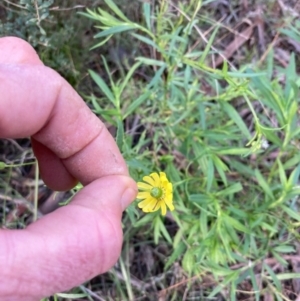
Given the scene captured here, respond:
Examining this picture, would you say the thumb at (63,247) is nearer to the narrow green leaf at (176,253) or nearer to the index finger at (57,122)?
the index finger at (57,122)

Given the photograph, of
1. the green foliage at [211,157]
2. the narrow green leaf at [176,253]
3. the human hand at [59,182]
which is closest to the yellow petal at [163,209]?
the green foliage at [211,157]

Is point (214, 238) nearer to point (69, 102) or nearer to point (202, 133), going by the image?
point (202, 133)

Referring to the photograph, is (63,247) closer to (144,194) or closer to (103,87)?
(144,194)

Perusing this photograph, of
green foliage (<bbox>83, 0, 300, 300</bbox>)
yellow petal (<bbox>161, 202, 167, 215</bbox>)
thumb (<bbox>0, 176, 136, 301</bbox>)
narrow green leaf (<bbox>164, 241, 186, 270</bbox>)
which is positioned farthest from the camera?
narrow green leaf (<bbox>164, 241, 186, 270</bbox>)

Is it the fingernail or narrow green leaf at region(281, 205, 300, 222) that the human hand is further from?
narrow green leaf at region(281, 205, 300, 222)

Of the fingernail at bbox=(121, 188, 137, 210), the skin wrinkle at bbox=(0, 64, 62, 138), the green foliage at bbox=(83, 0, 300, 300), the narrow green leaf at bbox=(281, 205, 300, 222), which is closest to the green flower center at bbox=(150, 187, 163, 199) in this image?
the green foliage at bbox=(83, 0, 300, 300)

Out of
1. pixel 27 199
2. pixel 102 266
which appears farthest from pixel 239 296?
pixel 102 266

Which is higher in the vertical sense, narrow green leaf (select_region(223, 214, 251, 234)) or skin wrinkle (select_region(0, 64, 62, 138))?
skin wrinkle (select_region(0, 64, 62, 138))
